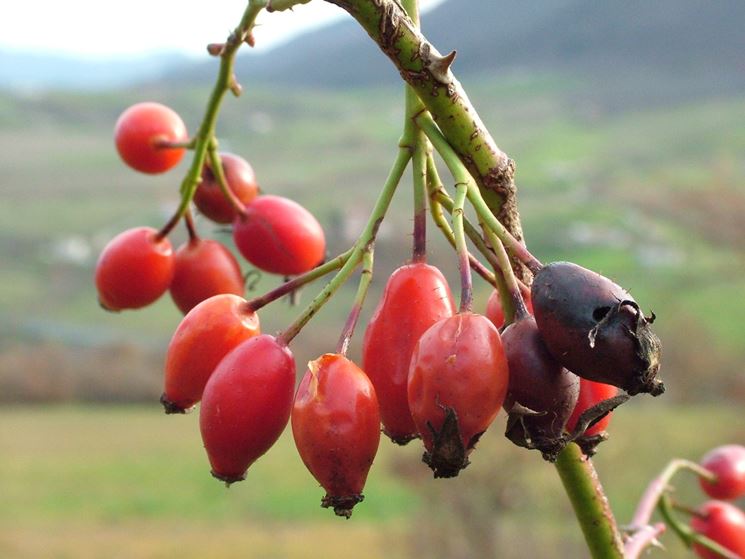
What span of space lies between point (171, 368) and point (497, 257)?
0.50 meters

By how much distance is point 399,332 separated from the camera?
3.97 ft

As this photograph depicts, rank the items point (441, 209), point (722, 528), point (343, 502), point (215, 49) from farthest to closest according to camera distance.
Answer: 1. point (722, 528)
2. point (215, 49)
3. point (441, 209)
4. point (343, 502)

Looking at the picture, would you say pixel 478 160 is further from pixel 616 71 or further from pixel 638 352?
pixel 616 71

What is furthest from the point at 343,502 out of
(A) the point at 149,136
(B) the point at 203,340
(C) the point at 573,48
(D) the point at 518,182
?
(C) the point at 573,48

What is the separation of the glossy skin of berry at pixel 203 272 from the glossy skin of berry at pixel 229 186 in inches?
4.1

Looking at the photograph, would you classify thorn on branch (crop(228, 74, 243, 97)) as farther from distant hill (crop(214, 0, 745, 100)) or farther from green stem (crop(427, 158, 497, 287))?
distant hill (crop(214, 0, 745, 100))

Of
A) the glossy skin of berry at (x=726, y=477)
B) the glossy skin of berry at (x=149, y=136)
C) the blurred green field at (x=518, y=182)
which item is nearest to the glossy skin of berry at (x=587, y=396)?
the glossy skin of berry at (x=149, y=136)

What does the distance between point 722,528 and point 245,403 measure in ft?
4.85

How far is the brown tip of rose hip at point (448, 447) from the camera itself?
3.44 ft

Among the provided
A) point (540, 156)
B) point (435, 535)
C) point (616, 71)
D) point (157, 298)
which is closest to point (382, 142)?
point (540, 156)

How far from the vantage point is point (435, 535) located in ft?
42.7

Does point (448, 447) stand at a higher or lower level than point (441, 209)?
lower

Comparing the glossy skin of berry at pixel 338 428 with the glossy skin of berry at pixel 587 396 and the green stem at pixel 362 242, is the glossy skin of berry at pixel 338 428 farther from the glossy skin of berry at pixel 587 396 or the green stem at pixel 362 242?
the glossy skin of berry at pixel 587 396

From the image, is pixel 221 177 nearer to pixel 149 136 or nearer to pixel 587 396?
Answer: pixel 149 136
